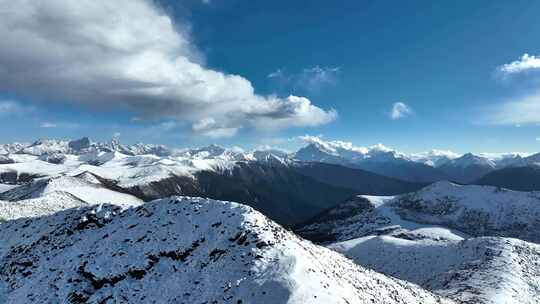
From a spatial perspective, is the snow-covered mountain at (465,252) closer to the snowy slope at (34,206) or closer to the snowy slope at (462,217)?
the snowy slope at (462,217)

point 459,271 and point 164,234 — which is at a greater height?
point 164,234

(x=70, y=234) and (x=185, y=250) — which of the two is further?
(x=70, y=234)

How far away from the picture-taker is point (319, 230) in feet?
623

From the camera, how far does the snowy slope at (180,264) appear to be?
29.0 metres

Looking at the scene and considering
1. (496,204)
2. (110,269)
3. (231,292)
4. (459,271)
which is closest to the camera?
(231,292)

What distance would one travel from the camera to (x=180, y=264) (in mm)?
33125

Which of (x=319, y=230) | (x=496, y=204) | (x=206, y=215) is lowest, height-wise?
(x=319, y=230)

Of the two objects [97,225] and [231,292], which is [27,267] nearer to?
[97,225]

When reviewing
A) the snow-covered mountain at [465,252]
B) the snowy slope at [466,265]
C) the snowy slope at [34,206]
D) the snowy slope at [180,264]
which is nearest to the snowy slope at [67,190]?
the snowy slope at [34,206]

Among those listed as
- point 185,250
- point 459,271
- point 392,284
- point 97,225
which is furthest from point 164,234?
point 459,271

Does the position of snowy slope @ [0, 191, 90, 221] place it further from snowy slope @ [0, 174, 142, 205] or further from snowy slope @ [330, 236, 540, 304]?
snowy slope @ [330, 236, 540, 304]

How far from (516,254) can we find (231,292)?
200 ft

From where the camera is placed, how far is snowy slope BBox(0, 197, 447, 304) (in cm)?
2897

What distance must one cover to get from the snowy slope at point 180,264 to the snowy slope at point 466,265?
15230 mm
